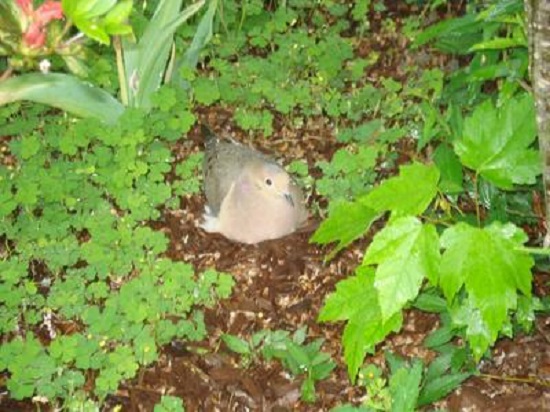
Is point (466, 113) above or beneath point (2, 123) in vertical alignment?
above

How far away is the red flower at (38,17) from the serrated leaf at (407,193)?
0.74 meters

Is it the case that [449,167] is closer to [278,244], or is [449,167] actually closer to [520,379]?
[520,379]

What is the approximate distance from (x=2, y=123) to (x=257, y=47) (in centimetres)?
132

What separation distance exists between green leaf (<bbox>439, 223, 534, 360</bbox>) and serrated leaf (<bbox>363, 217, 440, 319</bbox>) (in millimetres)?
30

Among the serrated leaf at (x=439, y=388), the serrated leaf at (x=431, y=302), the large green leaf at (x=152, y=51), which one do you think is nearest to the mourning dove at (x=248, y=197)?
the large green leaf at (x=152, y=51)

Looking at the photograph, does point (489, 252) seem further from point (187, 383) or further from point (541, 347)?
point (187, 383)

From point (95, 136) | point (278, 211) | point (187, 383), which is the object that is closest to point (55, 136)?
point (95, 136)

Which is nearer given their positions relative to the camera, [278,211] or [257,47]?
[278,211]

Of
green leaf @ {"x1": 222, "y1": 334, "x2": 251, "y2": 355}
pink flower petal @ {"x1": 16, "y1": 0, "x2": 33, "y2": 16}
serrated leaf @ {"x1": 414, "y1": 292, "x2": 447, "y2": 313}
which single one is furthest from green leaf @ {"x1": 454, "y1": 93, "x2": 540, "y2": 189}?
green leaf @ {"x1": 222, "y1": 334, "x2": 251, "y2": 355}

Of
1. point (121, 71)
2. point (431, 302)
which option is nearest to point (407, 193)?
point (431, 302)

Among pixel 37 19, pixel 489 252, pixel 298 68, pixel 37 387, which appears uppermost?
pixel 37 19

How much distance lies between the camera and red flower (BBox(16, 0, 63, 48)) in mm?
1503

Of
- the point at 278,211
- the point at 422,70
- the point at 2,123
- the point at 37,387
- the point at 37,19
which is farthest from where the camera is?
the point at 422,70

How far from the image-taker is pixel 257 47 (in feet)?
14.5
